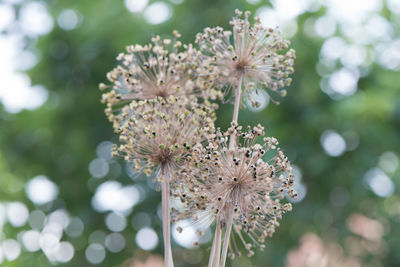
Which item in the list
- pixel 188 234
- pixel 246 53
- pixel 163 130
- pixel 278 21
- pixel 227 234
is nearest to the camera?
pixel 227 234

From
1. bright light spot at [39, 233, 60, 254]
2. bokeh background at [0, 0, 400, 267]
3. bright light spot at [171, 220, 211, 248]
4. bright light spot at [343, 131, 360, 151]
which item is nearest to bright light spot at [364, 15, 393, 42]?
bokeh background at [0, 0, 400, 267]

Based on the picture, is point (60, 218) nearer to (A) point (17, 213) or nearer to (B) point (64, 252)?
(B) point (64, 252)

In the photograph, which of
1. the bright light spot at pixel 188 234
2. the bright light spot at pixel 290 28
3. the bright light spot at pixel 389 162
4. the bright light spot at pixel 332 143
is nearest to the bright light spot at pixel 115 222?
the bright light spot at pixel 188 234

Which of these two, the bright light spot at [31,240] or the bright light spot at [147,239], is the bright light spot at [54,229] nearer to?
the bright light spot at [31,240]

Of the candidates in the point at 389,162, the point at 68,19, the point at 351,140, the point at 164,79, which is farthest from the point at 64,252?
the point at 164,79

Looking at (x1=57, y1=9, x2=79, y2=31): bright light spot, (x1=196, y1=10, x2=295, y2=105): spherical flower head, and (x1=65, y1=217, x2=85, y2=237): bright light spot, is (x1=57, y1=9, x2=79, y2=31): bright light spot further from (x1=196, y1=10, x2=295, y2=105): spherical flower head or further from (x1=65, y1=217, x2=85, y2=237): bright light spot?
(x1=196, y1=10, x2=295, y2=105): spherical flower head

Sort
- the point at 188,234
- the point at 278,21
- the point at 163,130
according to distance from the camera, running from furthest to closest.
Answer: the point at 278,21 < the point at 188,234 < the point at 163,130

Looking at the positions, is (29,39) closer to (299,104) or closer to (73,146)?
(73,146)
